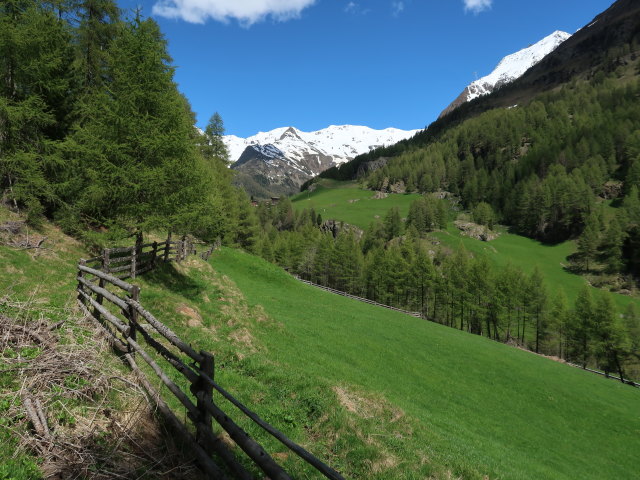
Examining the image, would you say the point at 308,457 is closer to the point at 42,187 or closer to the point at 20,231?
the point at 20,231

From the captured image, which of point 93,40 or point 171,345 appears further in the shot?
point 93,40

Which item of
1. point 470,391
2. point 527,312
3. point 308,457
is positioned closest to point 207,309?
point 308,457

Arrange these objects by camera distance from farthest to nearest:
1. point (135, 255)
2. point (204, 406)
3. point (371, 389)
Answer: point (135, 255) → point (371, 389) → point (204, 406)

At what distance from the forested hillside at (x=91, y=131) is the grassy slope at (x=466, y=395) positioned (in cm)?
1017

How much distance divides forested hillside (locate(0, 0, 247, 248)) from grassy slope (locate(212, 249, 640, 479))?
33.4 feet

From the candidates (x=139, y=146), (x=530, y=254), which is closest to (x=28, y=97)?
(x=139, y=146)

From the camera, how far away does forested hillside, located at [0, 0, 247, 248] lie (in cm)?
1805

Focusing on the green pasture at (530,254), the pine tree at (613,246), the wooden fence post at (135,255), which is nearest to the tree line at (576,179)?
the pine tree at (613,246)

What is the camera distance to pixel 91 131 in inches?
727

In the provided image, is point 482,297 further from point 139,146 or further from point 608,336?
point 139,146

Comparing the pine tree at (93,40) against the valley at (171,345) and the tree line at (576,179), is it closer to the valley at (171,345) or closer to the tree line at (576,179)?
the valley at (171,345)

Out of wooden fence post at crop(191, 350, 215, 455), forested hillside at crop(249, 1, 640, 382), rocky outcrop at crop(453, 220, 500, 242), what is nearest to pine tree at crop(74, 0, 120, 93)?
wooden fence post at crop(191, 350, 215, 455)

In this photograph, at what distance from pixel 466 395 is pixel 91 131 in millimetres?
28642

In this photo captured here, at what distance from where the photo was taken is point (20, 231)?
1881 centimetres
